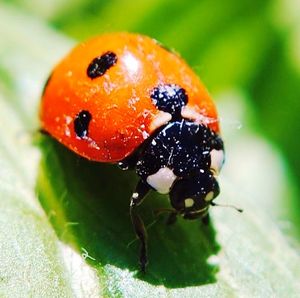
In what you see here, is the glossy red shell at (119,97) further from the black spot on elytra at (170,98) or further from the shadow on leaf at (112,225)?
the shadow on leaf at (112,225)

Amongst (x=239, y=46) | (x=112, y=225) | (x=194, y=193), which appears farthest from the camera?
(x=239, y=46)

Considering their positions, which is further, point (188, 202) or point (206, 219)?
point (206, 219)

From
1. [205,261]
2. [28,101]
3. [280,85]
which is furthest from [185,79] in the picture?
[280,85]

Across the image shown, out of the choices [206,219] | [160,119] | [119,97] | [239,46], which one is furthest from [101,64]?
[239,46]

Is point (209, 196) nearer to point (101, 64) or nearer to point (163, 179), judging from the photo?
point (163, 179)

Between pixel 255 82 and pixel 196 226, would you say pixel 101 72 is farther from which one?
pixel 255 82

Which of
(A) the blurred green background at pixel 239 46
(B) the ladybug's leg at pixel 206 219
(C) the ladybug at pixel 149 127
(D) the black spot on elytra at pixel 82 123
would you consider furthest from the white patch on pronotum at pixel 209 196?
(A) the blurred green background at pixel 239 46
